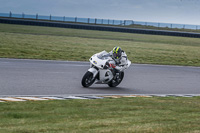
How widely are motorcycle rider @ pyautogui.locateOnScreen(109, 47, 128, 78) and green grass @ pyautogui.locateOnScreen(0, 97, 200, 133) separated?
287cm

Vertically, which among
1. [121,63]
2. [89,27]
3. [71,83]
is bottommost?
[71,83]

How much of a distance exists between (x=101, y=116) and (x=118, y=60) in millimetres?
6171

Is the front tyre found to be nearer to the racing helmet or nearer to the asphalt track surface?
the asphalt track surface

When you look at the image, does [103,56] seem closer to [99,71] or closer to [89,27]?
[99,71]

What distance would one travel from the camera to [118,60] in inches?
567

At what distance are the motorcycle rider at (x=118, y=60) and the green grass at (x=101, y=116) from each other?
2873 mm

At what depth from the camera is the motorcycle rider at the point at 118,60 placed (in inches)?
559

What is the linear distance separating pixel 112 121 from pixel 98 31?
50837 millimetres

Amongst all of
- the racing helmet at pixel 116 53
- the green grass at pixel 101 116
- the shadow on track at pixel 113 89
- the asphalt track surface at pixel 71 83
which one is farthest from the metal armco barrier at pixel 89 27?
the green grass at pixel 101 116

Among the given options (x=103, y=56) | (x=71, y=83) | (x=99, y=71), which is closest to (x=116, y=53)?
(x=103, y=56)

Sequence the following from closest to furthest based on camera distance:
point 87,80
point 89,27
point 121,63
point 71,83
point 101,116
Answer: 1. point 101,116
2. point 87,80
3. point 121,63
4. point 71,83
5. point 89,27

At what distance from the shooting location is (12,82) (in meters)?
14.0

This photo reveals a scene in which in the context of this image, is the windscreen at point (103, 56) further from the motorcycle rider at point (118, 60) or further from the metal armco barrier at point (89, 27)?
the metal armco barrier at point (89, 27)

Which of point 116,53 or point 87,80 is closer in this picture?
point 87,80
